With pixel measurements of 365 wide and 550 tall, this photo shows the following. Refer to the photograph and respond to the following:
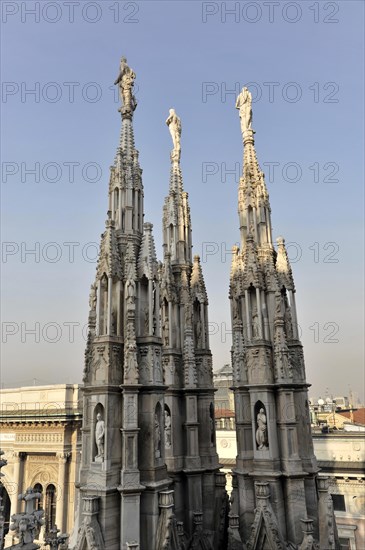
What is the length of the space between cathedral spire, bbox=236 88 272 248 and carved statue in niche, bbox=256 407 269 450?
580 cm

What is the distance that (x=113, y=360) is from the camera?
35.9ft

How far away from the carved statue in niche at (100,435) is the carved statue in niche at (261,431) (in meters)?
5.32

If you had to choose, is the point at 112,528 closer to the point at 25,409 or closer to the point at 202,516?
the point at 202,516

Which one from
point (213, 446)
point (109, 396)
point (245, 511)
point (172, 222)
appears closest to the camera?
point (109, 396)

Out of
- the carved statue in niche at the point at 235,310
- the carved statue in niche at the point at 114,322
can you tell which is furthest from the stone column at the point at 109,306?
the carved statue in niche at the point at 235,310

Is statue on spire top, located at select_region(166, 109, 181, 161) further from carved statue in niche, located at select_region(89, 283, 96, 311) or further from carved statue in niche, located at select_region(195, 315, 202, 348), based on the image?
carved statue in niche, located at select_region(89, 283, 96, 311)

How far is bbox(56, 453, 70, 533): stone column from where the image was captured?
33.2 m

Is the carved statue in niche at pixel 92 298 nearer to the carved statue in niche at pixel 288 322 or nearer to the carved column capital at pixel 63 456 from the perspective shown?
the carved statue in niche at pixel 288 322

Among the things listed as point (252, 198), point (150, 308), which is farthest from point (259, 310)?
point (252, 198)

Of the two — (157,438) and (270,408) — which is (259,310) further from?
(157,438)

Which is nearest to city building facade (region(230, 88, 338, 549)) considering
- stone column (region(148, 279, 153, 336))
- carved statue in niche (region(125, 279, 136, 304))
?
stone column (region(148, 279, 153, 336))

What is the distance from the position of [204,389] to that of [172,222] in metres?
6.64

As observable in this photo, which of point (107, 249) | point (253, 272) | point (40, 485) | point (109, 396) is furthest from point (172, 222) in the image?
point (40, 485)

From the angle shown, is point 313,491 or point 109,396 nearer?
point 109,396
